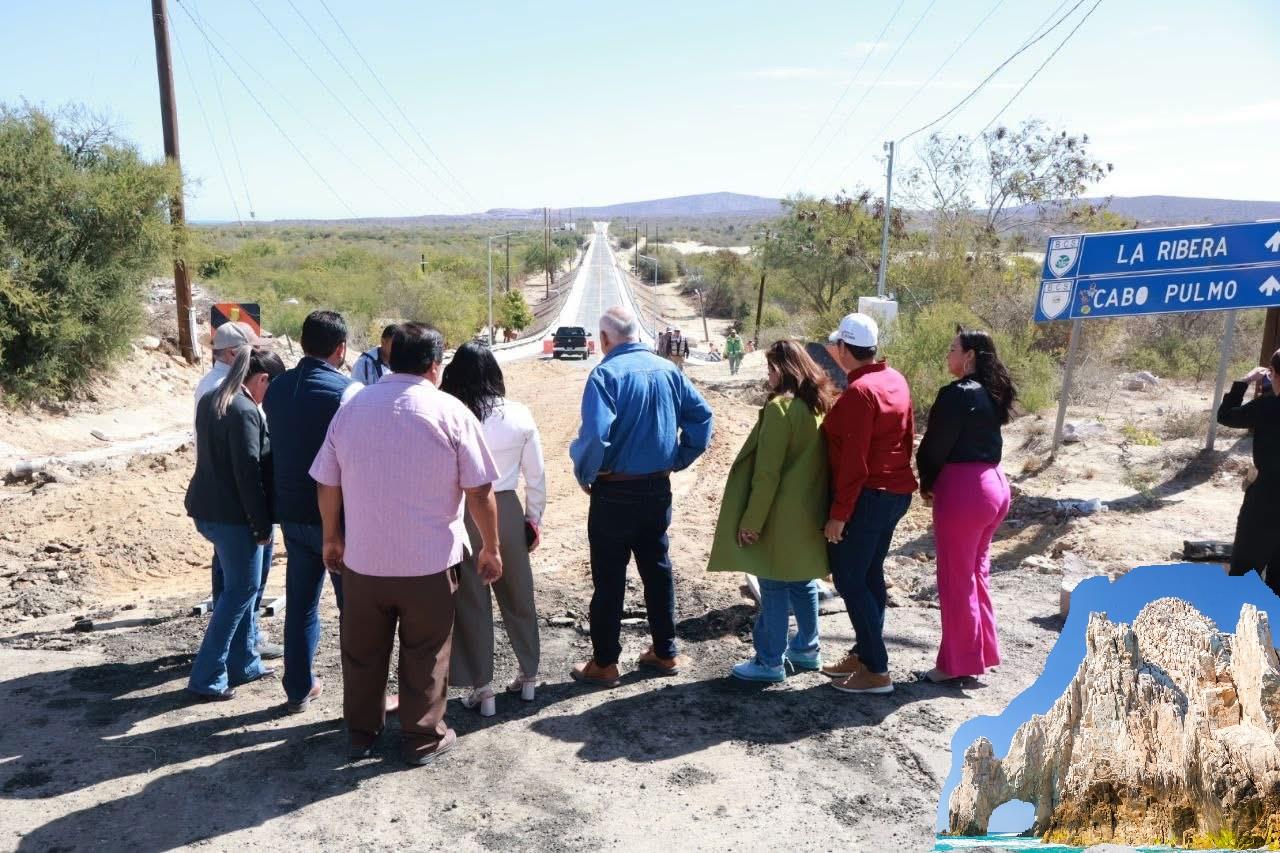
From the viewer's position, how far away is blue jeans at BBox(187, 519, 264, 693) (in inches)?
175

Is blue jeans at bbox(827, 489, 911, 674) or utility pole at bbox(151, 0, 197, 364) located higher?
utility pole at bbox(151, 0, 197, 364)

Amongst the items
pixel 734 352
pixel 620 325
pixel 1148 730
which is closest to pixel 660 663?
pixel 620 325

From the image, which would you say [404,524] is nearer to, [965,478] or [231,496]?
[231,496]

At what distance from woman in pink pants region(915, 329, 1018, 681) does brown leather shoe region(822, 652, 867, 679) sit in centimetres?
44

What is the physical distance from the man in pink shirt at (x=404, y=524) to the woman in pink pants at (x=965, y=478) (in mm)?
2163

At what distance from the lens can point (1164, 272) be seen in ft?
31.4

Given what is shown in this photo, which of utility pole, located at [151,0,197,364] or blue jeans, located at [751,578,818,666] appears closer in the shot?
blue jeans, located at [751,578,818,666]

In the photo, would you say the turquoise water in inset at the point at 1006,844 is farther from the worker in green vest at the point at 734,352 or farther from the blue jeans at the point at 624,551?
→ the worker in green vest at the point at 734,352

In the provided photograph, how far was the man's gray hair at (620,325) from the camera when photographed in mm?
4500

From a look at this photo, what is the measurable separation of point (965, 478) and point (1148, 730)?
8.71 ft

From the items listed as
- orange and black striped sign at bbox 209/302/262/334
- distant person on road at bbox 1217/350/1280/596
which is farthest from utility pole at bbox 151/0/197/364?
distant person on road at bbox 1217/350/1280/596

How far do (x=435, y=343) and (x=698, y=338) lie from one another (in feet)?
182

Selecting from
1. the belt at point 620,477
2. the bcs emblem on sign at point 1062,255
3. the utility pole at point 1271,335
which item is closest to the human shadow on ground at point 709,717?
the belt at point 620,477

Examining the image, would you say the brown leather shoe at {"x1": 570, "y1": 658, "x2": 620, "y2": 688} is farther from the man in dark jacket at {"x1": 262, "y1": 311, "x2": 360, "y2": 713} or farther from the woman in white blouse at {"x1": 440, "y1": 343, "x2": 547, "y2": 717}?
the man in dark jacket at {"x1": 262, "y1": 311, "x2": 360, "y2": 713}
